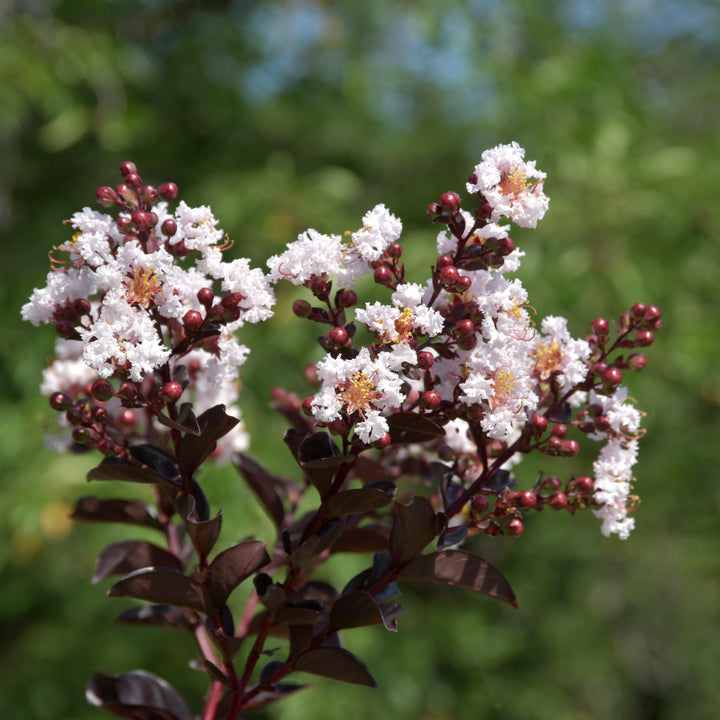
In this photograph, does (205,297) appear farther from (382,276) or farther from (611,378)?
(611,378)

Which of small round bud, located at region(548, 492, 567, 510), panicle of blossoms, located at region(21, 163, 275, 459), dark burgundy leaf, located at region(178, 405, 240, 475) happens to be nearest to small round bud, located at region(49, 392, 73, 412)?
panicle of blossoms, located at region(21, 163, 275, 459)

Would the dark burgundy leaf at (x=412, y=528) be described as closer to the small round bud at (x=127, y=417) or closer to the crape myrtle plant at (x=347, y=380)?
the crape myrtle plant at (x=347, y=380)

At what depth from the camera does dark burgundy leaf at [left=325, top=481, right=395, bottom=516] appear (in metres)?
0.63

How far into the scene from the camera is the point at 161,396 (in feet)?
2.07

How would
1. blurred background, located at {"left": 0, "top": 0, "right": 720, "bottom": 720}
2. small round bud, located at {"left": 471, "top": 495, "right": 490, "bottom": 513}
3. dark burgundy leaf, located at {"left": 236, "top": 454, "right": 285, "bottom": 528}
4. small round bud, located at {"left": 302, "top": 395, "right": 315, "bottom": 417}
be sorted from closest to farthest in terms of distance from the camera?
1. small round bud, located at {"left": 302, "top": 395, "right": 315, "bottom": 417}
2. small round bud, located at {"left": 471, "top": 495, "right": 490, "bottom": 513}
3. dark burgundy leaf, located at {"left": 236, "top": 454, "right": 285, "bottom": 528}
4. blurred background, located at {"left": 0, "top": 0, "right": 720, "bottom": 720}

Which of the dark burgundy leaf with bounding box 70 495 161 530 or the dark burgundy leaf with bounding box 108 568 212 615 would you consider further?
the dark burgundy leaf with bounding box 70 495 161 530

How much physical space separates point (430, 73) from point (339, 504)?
403 centimetres

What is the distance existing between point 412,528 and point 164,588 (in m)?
0.21

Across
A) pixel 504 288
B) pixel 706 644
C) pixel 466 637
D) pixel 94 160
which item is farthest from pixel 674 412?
pixel 504 288

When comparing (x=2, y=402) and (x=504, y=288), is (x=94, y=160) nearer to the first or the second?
(x=2, y=402)

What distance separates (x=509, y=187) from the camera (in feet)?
2.16

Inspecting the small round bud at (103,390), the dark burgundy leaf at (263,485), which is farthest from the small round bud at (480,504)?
the small round bud at (103,390)

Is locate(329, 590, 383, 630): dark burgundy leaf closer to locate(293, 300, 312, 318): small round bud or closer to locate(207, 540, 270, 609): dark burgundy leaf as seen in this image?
locate(207, 540, 270, 609): dark burgundy leaf

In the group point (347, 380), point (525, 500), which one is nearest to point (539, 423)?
point (525, 500)
